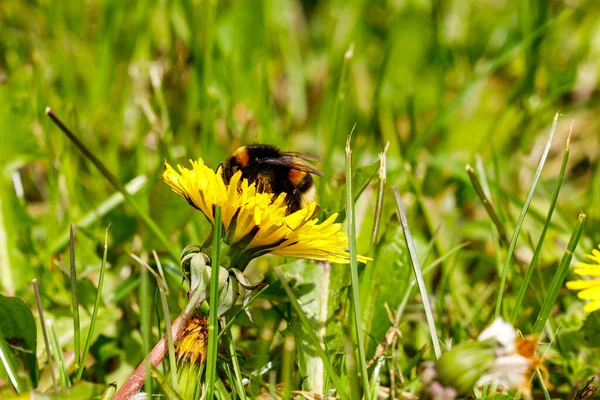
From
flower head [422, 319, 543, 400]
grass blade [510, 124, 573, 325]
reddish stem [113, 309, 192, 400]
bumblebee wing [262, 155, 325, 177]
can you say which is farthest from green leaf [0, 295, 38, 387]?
grass blade [510, 124, 573, 325]

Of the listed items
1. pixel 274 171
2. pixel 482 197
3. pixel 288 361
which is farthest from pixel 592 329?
pixel 274 171

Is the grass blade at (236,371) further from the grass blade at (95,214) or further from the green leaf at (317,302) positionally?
the grass blade at (95,214)

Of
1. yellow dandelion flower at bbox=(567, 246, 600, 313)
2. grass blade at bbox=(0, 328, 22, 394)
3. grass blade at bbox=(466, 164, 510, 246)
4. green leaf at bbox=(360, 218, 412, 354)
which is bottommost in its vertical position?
grass blade at bbox=(0, 328, 22, 394)

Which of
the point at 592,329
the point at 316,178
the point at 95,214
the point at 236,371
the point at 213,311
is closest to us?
the point at 213,311

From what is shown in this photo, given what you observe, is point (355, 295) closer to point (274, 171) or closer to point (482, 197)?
point (274, 171)

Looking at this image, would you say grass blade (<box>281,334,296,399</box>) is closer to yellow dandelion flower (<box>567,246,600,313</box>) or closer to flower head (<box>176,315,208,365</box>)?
flower head (<box>176,315,208,365</box>)

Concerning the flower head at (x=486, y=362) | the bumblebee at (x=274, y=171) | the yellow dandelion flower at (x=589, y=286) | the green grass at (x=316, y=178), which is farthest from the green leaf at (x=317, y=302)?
the yellow dandelion flower at (x=589, y=286)
